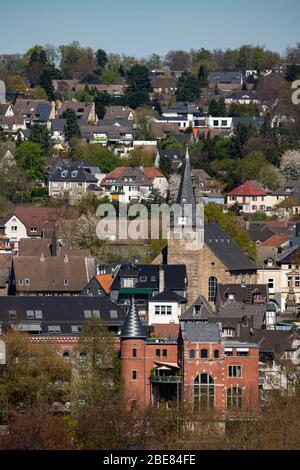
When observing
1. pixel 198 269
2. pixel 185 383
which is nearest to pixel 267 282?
pixel 198 269

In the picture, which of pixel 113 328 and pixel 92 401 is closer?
pixel 92 401

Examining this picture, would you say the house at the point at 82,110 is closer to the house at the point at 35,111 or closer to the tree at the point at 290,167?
the house at the point at 35,111

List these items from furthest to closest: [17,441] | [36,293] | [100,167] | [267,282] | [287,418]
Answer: [100,167] < [267,282] < [36,293] < [287,418] < [17,441]

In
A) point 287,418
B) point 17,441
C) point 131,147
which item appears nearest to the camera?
point 17,441

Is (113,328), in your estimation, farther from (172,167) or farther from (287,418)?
(172,167)

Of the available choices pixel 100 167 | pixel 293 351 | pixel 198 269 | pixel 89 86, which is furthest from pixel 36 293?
pixel 89 86

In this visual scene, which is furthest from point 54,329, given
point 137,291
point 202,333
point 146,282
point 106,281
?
point 106,281

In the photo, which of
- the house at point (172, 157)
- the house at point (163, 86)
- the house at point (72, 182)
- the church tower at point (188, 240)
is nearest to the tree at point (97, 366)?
the church tower at point (188, 240)
